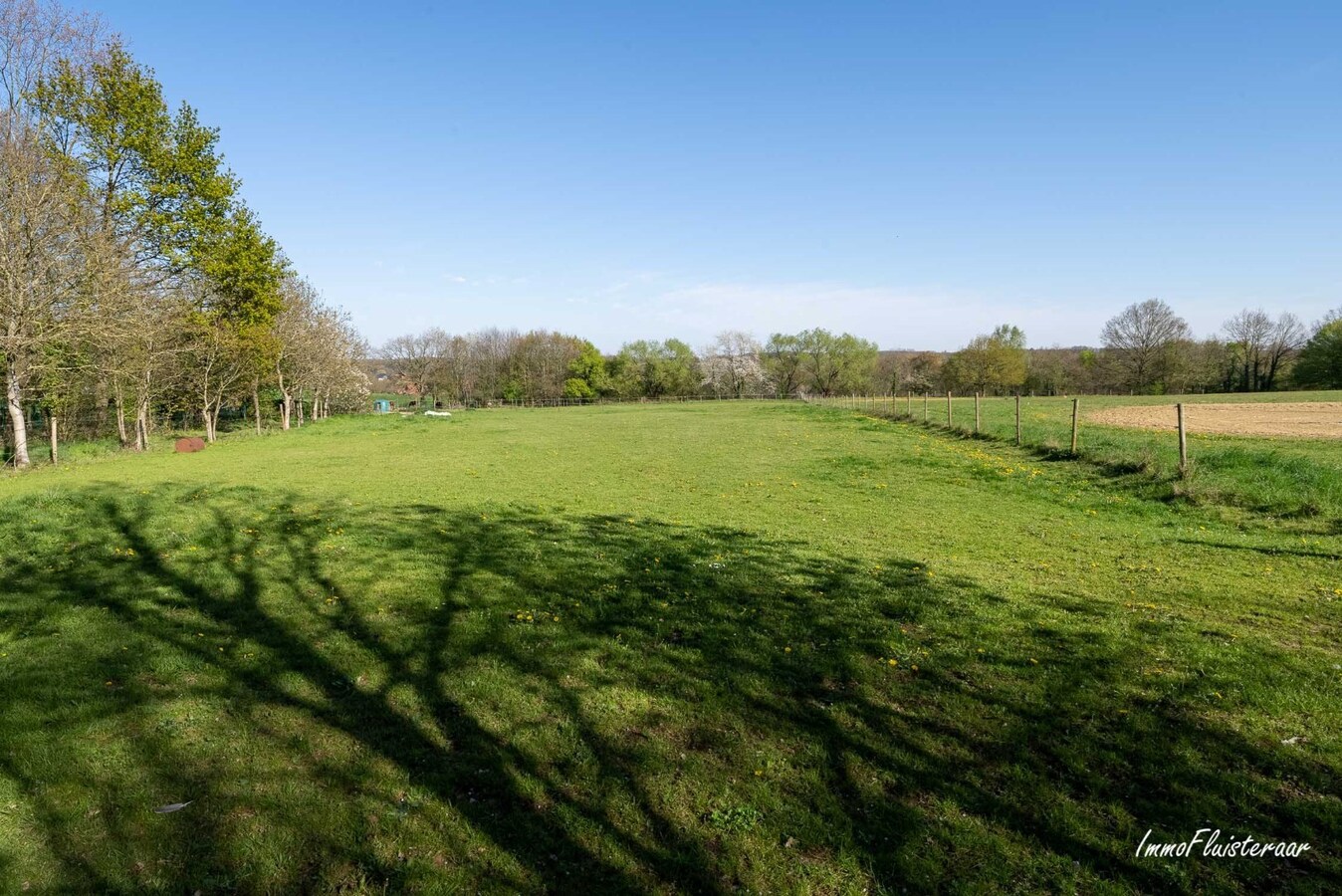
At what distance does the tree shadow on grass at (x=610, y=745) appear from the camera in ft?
12.0

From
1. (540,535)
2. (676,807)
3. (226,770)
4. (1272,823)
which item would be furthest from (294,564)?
(1272,823)

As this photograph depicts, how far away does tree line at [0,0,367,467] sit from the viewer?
21.7m

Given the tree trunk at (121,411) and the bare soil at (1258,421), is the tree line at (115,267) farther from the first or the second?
the bare soil at (1258,421)

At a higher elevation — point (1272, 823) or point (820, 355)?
point (820, 355)

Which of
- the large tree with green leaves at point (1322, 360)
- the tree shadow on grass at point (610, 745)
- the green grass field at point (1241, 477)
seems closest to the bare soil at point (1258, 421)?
the green grass field at point (1241, 477)

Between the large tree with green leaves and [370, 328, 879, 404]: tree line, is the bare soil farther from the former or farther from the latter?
[370, 328, 879, 404]: tree line

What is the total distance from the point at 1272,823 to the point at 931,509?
10.0 m

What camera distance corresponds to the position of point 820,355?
4609 inches

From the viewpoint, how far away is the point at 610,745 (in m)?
4.80

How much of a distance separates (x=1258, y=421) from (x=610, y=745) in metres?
42.1

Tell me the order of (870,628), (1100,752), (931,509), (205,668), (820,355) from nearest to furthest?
(1100,752) → (205,668) → (870,628) → (931,509) → (820,355)

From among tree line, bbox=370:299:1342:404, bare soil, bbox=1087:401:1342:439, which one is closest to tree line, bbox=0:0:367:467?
bare soil, bbox=1087:401:1342:439

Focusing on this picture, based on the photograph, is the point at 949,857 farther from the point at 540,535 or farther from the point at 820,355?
the point at 820,355

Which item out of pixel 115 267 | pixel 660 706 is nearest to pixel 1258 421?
pixel 660 706
